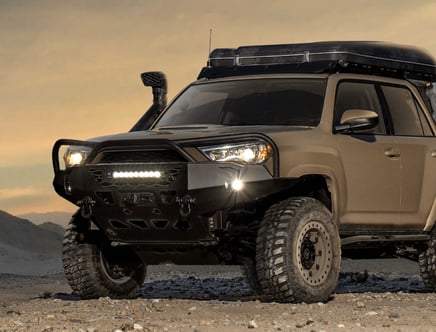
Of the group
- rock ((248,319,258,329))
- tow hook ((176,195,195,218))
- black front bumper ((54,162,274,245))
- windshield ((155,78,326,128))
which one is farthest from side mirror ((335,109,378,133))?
rock ((248,319,258,329))

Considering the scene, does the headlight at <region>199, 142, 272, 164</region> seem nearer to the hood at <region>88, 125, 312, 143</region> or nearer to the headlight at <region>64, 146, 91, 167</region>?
the hood at <region>88, 125, 312, 143</region>

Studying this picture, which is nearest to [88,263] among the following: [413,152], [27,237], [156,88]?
[156,88]

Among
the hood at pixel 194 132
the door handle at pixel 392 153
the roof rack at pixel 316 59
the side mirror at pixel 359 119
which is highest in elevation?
the roof rack at pixel 316 59

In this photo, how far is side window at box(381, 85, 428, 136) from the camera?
443 inches

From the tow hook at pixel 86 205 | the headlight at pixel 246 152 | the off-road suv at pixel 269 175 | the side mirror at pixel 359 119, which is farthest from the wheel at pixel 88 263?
the side mirror at pixel 359 119

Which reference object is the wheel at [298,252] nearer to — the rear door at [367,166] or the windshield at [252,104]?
the rear door at [367,166]

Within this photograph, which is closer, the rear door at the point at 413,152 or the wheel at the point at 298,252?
the wheel at the point at 298,252

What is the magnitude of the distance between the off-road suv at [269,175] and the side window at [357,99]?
0.06 feet

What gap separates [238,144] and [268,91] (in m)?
1.63

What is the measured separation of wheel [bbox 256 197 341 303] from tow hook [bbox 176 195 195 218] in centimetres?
66

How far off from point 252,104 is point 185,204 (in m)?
1.81

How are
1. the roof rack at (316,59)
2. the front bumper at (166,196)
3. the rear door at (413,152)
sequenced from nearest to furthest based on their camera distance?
the front bumper at (166,196)
the roof rack at (316,59)
the rear door at (413,152)

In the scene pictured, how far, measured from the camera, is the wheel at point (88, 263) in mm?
10414

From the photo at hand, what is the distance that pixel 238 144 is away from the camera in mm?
9023
